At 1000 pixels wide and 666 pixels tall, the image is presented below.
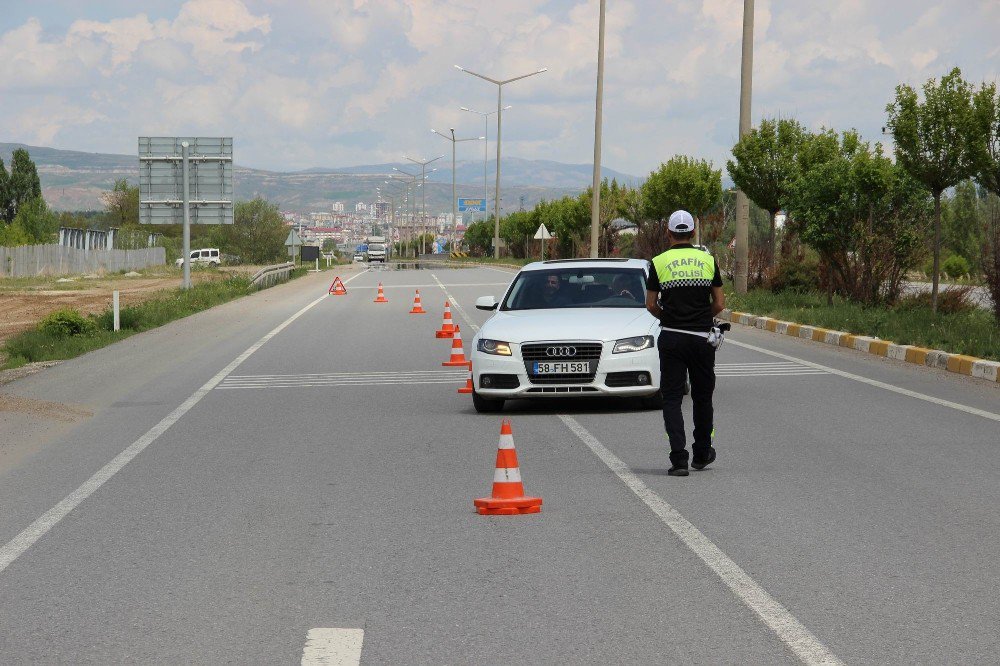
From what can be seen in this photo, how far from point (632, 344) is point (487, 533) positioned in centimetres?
550

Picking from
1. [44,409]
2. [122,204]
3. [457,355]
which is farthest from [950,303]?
[122,204]

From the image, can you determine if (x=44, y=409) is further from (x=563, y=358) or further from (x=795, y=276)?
(x=795, y=276)

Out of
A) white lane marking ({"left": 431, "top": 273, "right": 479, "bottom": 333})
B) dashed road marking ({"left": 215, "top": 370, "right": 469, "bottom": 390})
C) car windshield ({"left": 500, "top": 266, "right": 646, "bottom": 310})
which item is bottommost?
white lane marking ({"left": 431, "top": 273, "right": 479, "bottom": 333})

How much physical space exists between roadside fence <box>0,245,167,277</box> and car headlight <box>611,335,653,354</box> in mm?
54925

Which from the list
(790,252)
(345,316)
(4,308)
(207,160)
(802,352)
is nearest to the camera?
(802,352)

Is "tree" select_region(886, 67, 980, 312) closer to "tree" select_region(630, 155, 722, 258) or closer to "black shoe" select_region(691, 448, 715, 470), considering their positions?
"black shoe" select_region(691, 448, 715, 470)

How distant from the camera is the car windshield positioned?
14.2m

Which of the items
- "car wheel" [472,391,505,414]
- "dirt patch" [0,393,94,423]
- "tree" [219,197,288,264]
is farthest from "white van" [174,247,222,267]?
"car wheel" [472,391,505,414]

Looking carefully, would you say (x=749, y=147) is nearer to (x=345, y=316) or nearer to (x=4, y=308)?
(x=345, y=316)

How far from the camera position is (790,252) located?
33.8 metres

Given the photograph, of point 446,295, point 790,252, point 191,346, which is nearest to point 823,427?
point 191,346

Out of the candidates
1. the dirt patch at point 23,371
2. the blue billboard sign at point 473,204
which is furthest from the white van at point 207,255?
the dirt patch at point 23,371

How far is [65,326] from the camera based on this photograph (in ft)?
83.3

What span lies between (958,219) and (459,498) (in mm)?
51466
